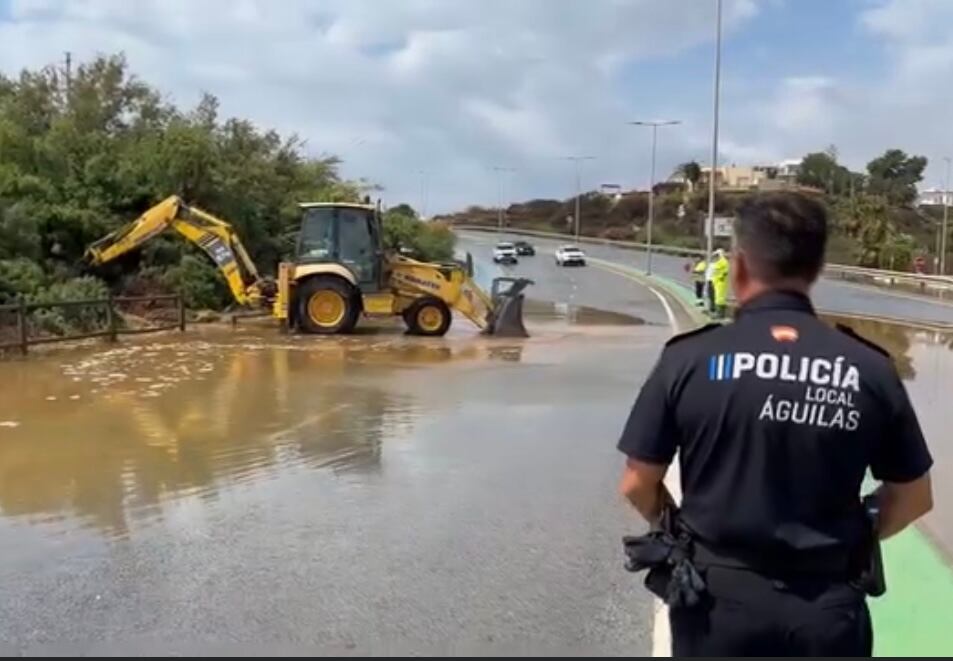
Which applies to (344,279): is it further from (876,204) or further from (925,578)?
(876,204)

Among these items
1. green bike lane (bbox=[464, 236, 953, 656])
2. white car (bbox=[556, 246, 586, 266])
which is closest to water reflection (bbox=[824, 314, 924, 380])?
green bike lane (bbox=[464, 236, 953, 656])

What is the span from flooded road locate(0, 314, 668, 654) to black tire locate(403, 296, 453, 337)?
21.6 ft

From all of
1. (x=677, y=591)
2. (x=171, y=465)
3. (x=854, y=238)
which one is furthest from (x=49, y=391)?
(x=854, y=238)

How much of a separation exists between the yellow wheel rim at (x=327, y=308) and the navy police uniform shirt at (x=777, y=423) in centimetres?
2046

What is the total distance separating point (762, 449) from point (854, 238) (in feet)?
281

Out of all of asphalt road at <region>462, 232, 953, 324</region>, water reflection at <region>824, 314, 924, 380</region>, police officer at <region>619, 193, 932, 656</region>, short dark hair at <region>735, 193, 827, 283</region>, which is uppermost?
short dark hair at <region>735, 193, 827, 283</region>

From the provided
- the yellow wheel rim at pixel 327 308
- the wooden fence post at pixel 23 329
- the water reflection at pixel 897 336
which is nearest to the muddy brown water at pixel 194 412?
the wooden fence post at pixel 23 329

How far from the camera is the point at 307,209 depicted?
23.6 meters

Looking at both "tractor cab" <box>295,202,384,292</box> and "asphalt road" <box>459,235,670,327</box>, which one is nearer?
"tractor cab" <box>295,202,384,292</box>

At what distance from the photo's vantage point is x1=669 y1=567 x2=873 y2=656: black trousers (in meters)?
2.92

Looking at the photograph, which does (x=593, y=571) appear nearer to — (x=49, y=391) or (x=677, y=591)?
(x=677, y=591)

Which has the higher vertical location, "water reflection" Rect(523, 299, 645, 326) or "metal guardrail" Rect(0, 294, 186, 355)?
"metal guardrail" Rect(0, 294, 186, 355)

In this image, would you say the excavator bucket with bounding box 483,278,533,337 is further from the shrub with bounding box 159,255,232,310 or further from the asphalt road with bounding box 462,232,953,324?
the shrub with bounding box 159,255,232,310

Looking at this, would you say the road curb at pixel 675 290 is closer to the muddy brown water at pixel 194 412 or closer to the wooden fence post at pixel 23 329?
the muddy brown water at pixel 194 412
